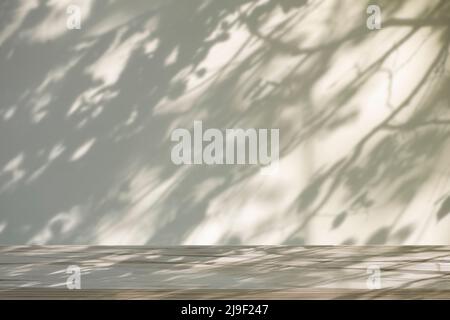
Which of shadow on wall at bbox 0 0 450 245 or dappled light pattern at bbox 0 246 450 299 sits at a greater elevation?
shadow on wall at bbox 0 0 450 245

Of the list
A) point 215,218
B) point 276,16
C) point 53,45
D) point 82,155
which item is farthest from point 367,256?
point 53,45

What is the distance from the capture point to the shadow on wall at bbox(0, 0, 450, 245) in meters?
5.01

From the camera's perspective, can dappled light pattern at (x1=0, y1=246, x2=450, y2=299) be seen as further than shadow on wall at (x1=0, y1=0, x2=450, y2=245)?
No

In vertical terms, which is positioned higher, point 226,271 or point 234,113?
point 234,113

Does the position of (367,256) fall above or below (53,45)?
below

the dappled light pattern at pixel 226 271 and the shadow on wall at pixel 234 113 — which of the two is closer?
the dappled light pattern at pixel 226 271

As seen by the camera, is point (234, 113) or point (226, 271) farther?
point (234, 113)

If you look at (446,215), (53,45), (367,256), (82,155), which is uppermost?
(53,45)

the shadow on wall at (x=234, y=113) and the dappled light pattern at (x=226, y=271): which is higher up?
the shadow on wall at (x=234, y=113)

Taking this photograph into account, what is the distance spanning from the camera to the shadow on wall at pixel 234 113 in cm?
501

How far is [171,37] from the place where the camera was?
5.03 metres

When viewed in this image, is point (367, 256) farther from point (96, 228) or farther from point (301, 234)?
point (96, 228)

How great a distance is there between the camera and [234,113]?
5039 millimetres

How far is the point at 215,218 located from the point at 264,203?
0.38 metres
